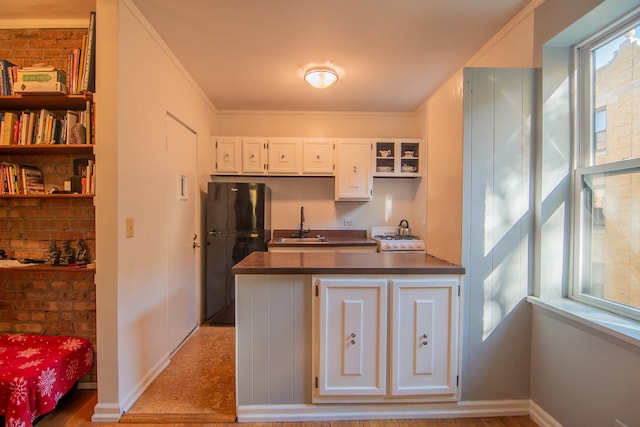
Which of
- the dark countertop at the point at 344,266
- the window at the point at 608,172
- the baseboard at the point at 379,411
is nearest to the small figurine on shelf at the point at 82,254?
the dark countertop at the point at 344,266

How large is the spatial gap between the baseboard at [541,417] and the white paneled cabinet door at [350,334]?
37.9 inches

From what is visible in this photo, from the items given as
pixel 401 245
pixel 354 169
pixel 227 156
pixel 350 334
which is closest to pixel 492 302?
pixel 350 334

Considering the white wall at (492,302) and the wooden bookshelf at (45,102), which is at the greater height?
the wooden bookshelf at (45,102)

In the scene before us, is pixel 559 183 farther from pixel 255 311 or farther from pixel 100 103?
pixel 100 103

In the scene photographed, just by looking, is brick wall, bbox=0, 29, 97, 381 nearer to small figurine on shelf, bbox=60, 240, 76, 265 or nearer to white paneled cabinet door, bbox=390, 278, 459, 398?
small figurine on shelf, bbox=60, 240, 76, 265

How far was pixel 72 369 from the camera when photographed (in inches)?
70.0

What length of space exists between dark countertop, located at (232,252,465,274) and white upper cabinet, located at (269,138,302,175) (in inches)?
70.4

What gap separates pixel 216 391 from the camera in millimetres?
1960

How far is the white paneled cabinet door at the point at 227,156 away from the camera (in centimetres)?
347

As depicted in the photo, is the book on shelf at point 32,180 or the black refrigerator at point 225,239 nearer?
the book on shelf at point 32,180

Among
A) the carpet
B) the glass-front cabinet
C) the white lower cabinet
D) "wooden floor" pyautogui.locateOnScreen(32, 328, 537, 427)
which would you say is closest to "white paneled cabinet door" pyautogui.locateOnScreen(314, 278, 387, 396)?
the white lower cabinet

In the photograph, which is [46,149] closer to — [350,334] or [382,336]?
[350,334]

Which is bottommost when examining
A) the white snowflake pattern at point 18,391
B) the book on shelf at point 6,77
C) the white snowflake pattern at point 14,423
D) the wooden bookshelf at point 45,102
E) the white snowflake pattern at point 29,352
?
the white snowflake pattern at point 14,423

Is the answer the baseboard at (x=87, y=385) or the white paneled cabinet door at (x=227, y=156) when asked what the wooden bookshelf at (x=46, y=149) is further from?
the baseboard at (x=87, y=385)
